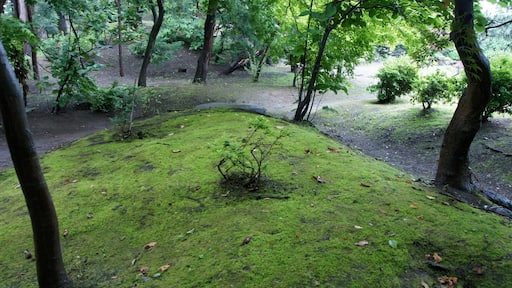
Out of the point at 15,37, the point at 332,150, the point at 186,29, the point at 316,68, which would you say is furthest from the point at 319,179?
the point at 186,29

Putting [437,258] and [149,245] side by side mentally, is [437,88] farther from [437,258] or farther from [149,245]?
[149,245]

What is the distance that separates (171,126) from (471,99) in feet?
14.0

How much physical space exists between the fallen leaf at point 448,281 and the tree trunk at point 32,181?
2.20 m

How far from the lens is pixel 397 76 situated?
37.7 ft

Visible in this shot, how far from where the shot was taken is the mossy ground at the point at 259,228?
236cm

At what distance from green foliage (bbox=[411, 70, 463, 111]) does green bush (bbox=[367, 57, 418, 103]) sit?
4.02 feet

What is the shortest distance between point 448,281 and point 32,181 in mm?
2358

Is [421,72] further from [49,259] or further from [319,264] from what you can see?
[49,259]

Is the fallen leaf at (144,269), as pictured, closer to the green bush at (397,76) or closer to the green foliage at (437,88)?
the green foliage at (437,88)

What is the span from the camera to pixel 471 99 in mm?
3734

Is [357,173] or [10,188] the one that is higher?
[357,173]

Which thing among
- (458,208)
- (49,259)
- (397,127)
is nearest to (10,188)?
(49,259)

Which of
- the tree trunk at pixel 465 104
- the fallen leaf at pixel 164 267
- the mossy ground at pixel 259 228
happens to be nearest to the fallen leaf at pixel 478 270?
the mossy ground at pixel 259 228

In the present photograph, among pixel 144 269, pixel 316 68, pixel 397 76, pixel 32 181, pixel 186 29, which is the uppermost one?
pixel 186 29
